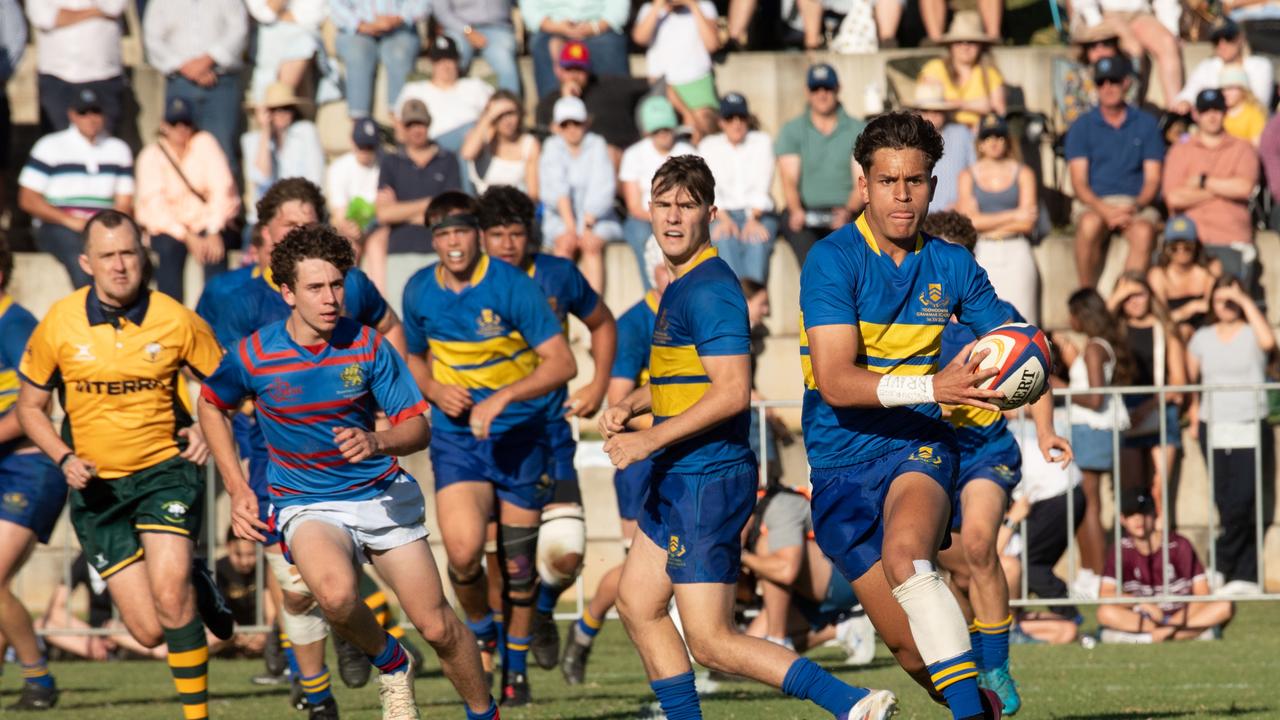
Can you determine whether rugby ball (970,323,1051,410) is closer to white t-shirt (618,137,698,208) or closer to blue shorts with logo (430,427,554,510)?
blue shorts with logo (430,427,554,510)

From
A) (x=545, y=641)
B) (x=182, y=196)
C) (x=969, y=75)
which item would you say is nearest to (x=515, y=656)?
(x=545, y=641)

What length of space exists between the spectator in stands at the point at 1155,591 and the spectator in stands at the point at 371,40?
7214 millimetres

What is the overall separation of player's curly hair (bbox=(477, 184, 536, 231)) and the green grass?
2533 millimetres

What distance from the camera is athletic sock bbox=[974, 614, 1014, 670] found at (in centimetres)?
812

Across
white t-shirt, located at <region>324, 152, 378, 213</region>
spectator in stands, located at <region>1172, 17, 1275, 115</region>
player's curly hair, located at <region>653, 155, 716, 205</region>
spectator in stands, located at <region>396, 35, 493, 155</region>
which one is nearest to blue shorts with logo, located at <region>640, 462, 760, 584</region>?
player's curly hair, located at <region>653, 155, 716, 205</region>

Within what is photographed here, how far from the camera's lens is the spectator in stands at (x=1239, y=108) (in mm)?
14953

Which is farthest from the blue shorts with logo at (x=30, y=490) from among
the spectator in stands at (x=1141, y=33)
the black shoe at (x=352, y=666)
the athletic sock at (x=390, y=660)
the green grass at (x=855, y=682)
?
the spectator in stands at (x=1141, y=33)

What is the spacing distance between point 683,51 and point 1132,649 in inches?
258

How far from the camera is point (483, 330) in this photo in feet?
30.9

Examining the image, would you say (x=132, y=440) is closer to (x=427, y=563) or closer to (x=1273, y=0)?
(x=427, y=563)

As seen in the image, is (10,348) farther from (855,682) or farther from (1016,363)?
(1016,363)

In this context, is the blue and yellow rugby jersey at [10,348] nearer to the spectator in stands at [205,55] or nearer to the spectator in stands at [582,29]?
the spectator in stands at [205,55]

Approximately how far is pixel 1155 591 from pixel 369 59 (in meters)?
7.88

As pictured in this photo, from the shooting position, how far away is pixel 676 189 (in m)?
6.88
